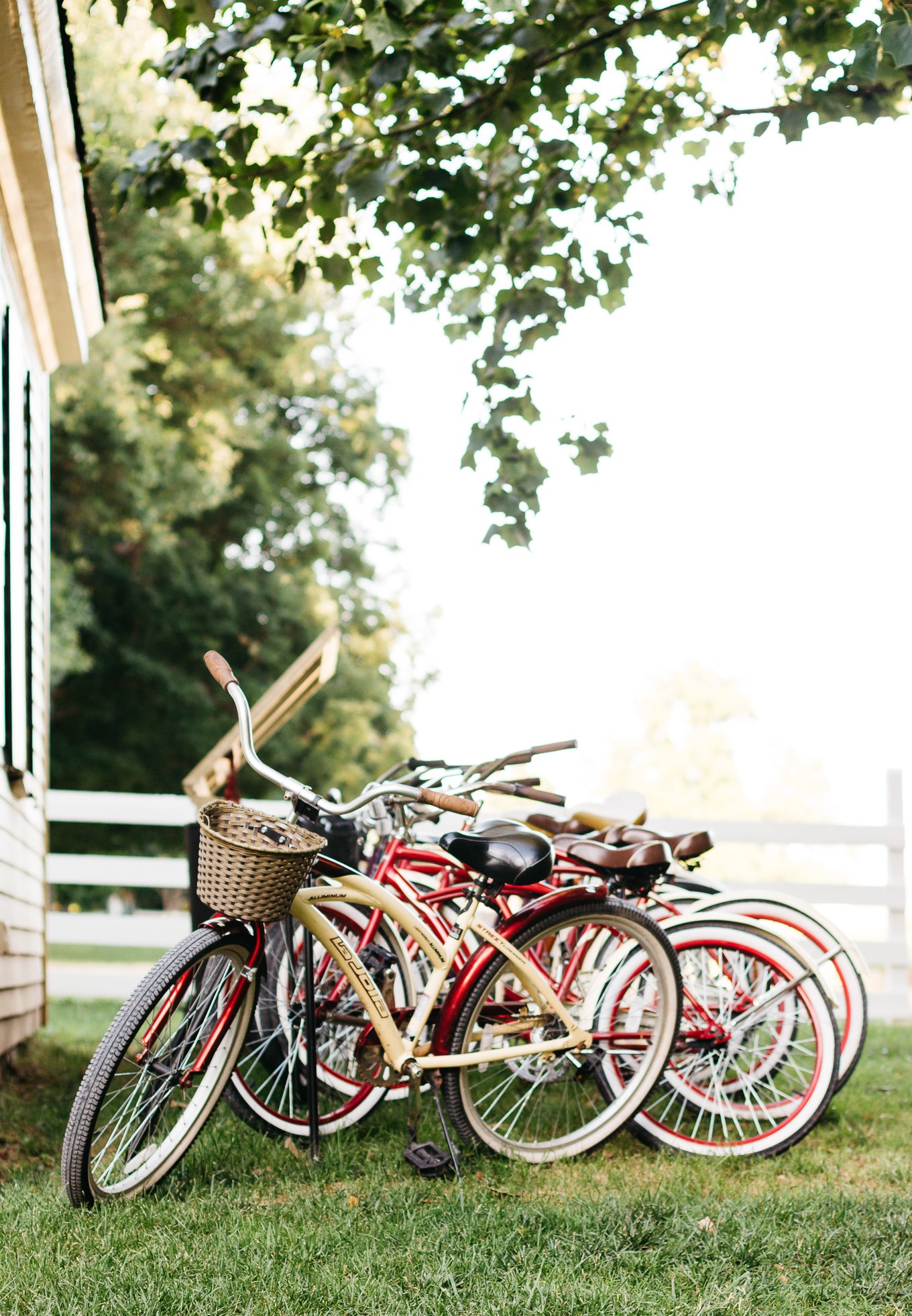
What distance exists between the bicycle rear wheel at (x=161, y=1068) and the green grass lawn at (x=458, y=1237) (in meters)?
0.10

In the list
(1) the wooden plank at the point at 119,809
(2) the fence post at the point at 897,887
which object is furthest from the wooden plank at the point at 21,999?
(2) the fence post at the point at 897,887

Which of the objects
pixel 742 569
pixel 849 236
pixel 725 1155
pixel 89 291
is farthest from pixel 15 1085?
pixel 742 569

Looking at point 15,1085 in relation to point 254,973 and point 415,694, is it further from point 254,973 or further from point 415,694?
point 415,694

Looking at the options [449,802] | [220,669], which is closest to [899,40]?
[449,802]

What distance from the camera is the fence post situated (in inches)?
334

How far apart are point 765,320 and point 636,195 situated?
84.6ft

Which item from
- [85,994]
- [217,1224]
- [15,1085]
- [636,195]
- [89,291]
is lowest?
[85,994]

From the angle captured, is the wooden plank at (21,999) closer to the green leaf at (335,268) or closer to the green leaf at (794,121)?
the green leaf at (335,268)

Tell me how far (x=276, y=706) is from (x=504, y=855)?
139 centimetres

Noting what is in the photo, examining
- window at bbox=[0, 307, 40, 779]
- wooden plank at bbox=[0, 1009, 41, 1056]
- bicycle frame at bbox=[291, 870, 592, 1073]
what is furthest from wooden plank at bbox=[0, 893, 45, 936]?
bicycle frame at bbox=[291, 870, 592, 1073]

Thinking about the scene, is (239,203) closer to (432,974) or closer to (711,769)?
(432,974)

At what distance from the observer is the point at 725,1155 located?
12.0 feet

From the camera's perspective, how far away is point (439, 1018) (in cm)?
367

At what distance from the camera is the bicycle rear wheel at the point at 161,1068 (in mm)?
2864
